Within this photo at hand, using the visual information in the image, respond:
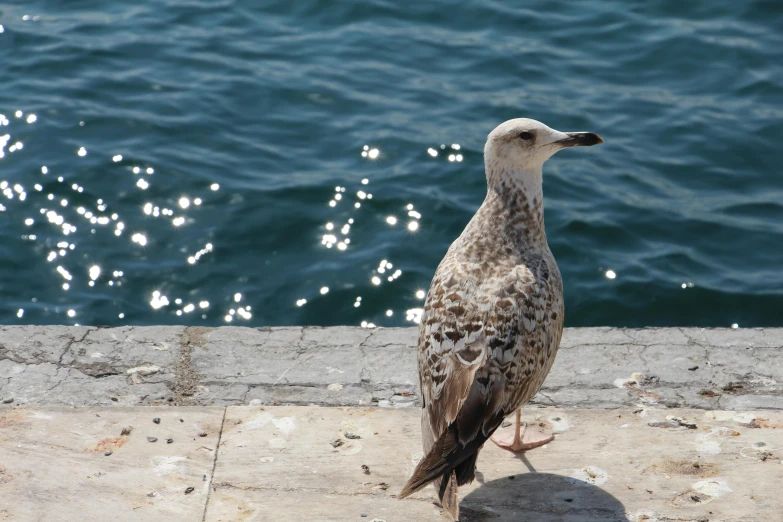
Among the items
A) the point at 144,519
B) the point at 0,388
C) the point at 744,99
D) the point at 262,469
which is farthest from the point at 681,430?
the point at 744,99

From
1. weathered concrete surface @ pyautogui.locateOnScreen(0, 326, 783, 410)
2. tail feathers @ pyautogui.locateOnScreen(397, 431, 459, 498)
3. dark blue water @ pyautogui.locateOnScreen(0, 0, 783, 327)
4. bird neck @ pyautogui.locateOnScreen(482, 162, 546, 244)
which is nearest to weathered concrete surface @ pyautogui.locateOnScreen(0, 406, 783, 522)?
weathered concrete surface @ pyautogui.locateOnScreen(0, 326, 783, 410)

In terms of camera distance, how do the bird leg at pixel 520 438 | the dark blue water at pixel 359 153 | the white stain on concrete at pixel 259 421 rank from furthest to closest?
the dark blue water at pixel 359 153 < the white stain on concrete at pixel 259 421 < the bird leg at pixel 520 438

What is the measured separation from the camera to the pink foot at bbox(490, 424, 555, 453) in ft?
15.4

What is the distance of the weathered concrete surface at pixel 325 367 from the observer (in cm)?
511

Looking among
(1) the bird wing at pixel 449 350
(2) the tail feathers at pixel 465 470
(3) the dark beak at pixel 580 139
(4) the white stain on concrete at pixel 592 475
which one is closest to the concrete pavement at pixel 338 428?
(4) the white stain on concrete at pixel 592 475

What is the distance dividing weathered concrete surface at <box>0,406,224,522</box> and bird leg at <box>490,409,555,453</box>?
1333mm

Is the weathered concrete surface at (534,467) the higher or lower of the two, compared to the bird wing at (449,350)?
lower

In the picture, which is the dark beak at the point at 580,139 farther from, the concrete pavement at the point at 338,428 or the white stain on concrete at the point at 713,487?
the white stain on concrete at the point at 713,487

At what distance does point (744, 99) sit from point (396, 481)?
7.48 metres

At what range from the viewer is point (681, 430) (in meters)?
4.77

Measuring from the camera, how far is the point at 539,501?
429 centimetres

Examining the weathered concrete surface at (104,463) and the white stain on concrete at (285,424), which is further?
the white stain on concrete at (285,424)

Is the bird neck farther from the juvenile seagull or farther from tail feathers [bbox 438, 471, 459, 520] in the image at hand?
tail feathers [bbox 438, 471, 459, 520]

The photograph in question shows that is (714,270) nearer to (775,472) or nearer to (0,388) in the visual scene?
(775,472)
